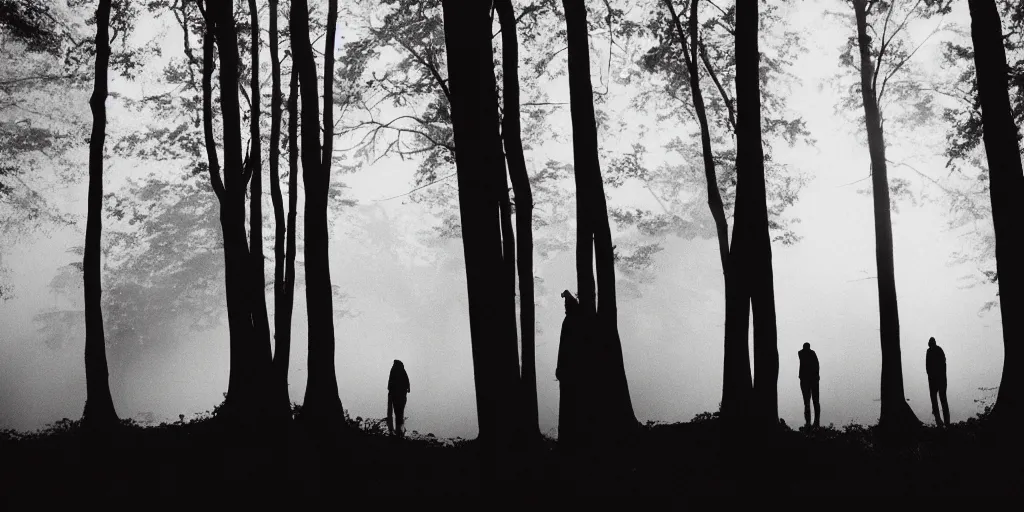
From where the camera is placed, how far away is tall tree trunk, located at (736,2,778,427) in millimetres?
7031

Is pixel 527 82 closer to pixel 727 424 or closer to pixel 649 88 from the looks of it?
pixel 649 88

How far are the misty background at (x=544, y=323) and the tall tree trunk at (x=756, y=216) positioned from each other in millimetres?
11812

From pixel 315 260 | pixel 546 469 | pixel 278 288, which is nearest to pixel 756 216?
pixel 546 469

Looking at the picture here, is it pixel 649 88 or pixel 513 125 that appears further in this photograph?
pixel 649 88

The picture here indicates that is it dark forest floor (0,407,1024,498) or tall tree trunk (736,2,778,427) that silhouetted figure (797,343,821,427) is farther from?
tall tree trunk (736,2,778,427)

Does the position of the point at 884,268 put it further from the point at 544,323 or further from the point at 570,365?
the point at 544,323

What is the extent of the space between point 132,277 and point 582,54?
29925mm

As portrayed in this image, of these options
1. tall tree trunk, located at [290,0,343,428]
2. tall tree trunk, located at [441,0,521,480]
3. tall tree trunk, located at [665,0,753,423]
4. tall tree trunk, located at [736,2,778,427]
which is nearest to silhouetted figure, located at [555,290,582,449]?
tall tree trunk, located at [665,0,753,423]

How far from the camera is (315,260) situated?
377 inches

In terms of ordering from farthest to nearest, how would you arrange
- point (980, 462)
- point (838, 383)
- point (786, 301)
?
1. point (786, 301)
2. point (838, 383)
3. point (980, 462)

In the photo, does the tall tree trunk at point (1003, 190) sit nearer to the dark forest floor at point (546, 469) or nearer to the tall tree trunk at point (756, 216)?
the dark forest floor at point (546, 469)

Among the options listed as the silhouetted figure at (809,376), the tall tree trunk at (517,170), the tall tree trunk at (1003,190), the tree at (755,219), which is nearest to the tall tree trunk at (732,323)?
the tree at (755,219)

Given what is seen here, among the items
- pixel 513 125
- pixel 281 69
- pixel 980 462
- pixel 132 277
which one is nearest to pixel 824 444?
pixel 980 462

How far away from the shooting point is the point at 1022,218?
7160 millimetres
